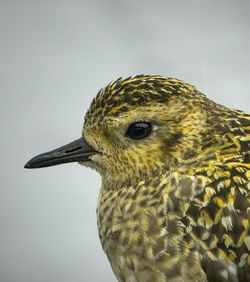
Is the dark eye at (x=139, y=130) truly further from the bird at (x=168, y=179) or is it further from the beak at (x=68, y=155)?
the beak at (x=68, y=155)

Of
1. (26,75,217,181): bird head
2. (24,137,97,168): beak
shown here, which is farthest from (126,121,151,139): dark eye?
(24,137,97,168): beak

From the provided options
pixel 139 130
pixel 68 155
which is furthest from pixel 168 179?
pixel 68 155

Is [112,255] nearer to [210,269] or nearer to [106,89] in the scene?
[210,269]

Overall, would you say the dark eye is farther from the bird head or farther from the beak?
the beak

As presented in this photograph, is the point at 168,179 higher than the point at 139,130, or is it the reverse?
the point at 139,130

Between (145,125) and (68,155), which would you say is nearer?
(145,125)

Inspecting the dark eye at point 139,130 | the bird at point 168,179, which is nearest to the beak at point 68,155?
the bird at point 168,179

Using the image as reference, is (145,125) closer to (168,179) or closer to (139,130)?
(139,130)

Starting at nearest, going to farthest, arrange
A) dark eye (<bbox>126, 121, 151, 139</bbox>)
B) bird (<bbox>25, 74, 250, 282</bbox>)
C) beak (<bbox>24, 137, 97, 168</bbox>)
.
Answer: bird (<bbox>25, 74, 250, 282</bbox>) < dark eye (<bbox>126, 121, 151, 139</bbox>) < beak (<bbox>24, 137, 97, 168</bbox>)
